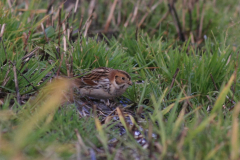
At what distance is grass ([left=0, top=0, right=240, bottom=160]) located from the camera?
2.62 metres

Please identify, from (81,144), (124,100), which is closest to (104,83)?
(124,100)

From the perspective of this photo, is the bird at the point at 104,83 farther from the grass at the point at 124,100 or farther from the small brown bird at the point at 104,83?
the grass at the point at 124,100

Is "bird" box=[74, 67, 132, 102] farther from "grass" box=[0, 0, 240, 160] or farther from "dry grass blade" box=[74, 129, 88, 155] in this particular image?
"dry grass blade" box=[74, 129, 88, 155]

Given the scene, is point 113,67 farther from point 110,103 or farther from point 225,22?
point 225,22

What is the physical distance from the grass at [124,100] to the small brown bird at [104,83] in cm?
14

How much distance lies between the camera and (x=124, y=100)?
4.59 m

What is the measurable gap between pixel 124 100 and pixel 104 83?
38cm

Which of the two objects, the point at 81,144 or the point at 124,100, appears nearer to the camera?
the point at 81,144

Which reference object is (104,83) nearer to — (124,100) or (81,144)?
(124,100)

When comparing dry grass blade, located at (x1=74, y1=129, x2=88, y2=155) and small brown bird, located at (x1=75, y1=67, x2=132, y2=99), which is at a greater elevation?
dry grass blade, located at (x1=74, y1=129, x2=88, y2=155)

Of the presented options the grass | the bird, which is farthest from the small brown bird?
the grass

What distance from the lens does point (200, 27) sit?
6828mm

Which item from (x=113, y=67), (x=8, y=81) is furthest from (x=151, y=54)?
(x=8, y=81)

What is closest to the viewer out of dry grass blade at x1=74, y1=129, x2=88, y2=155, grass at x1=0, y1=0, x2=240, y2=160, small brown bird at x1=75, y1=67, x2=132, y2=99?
grass at x1=0, y1=0, x2=240, y2=160
